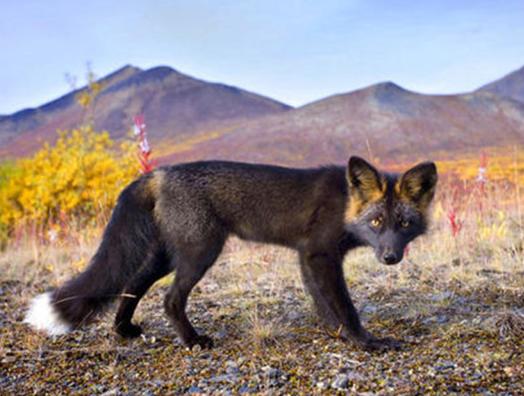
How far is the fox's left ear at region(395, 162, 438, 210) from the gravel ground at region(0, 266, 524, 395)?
0.90 metres

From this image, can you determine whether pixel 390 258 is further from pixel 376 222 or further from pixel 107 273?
pixel 107 273

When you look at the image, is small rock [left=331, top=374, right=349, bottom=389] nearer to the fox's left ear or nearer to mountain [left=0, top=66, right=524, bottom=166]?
the fox's left ear

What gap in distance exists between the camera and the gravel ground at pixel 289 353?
9.90 ft

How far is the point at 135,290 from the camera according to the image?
431 centimetres

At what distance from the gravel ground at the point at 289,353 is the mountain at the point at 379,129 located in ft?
57.2

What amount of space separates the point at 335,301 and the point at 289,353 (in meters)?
0.59

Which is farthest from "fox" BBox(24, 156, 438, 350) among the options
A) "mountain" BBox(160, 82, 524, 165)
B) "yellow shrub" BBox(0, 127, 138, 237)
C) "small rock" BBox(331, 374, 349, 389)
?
"mountain" BBox(160, 82, 524, 165)

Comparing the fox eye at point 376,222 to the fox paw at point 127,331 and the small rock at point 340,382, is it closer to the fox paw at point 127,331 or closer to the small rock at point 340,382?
the small rock at point 340,382

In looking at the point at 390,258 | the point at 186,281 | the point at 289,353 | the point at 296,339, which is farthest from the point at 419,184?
the point at 186,281

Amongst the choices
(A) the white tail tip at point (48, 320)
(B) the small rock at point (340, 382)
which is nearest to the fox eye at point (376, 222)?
(B) the small rock at point (340, 382)

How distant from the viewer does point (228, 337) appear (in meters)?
4.12

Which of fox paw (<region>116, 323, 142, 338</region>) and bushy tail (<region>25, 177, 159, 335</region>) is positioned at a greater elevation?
bushy tail (<region>25, 177, 159, 335</region>)

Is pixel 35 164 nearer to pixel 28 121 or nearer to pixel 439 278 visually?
pixel 439 278

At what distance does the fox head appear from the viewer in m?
4.06
